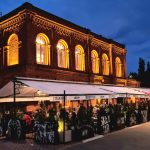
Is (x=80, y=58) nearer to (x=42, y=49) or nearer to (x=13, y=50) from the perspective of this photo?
(x=42, y=49)

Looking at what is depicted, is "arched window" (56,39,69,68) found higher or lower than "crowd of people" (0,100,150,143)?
higher

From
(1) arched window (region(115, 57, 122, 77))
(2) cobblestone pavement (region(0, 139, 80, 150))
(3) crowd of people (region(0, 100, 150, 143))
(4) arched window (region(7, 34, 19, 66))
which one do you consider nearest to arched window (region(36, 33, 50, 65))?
(4) arched window (region(7, 34, 19, 66))

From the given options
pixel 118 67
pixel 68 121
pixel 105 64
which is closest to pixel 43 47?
pixel 68 121

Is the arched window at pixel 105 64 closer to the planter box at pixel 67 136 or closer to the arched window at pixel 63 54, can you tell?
the arched window at pixel 63 54

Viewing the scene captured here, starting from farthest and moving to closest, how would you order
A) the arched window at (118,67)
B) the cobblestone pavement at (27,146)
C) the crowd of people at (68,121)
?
the arched window at (118,67)
the crowd of people at (68,121)
the cobblestone pavement at (27,146)

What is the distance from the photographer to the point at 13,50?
2159 centimetres

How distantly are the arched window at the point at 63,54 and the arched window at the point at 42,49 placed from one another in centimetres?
160

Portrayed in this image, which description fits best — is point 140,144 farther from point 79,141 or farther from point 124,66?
point 124,66

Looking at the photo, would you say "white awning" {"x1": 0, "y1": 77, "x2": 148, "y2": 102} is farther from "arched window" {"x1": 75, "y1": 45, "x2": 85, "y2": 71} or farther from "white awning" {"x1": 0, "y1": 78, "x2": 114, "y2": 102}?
"arched window" {"x1": 75, "y1": 45, "x2": 85, "y2": 71}

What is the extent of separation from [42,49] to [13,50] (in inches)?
85.0

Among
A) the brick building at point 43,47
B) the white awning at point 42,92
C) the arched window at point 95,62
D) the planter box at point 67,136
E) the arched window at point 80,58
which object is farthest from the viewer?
the arched window at point 95,62

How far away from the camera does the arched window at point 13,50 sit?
69.8 feet

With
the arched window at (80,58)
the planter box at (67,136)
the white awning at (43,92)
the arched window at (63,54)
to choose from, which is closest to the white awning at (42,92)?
the white awning at (43,92)

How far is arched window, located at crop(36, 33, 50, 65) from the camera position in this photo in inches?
840
